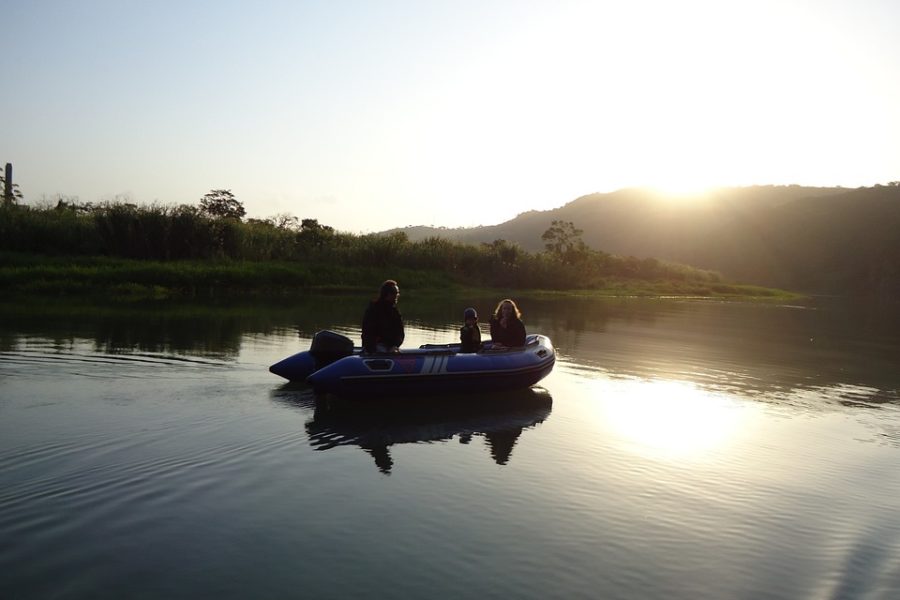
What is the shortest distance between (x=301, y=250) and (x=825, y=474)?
103ft

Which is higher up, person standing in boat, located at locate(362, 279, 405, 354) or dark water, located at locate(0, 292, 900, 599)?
person standing in boat, located at locate(362, 279, 405, 354)

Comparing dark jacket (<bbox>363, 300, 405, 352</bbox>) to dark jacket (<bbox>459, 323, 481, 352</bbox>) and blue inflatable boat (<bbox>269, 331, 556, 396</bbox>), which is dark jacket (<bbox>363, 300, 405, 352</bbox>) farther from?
dark jacket (<bbox>459, 323, 481, 352</bbox>)

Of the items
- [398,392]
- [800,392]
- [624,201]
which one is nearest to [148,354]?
[398,392]

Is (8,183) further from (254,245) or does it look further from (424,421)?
(424,421)

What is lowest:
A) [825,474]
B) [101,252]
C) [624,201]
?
[825,474]

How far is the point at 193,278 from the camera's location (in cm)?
2903

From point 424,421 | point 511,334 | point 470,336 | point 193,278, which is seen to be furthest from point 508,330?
point 193,278

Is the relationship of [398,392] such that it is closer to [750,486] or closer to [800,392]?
[750,486]

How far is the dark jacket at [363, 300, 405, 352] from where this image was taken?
11.0 meters

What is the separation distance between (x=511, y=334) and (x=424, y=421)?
10.4 ft

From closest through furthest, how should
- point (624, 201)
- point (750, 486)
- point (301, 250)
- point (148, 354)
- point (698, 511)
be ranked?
point (698, 511) < point (750, 486) < point (148, 354) < point (301, 250) < point (624, 201)

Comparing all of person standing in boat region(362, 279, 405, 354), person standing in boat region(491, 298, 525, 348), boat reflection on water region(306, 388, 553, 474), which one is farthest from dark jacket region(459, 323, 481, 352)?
person standing in boat region(362, 279, 405, 354)

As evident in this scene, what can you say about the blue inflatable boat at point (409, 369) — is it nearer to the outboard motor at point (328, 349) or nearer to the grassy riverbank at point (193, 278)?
the outboard motor at point (328, 349)

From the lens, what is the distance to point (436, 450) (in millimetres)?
8398
